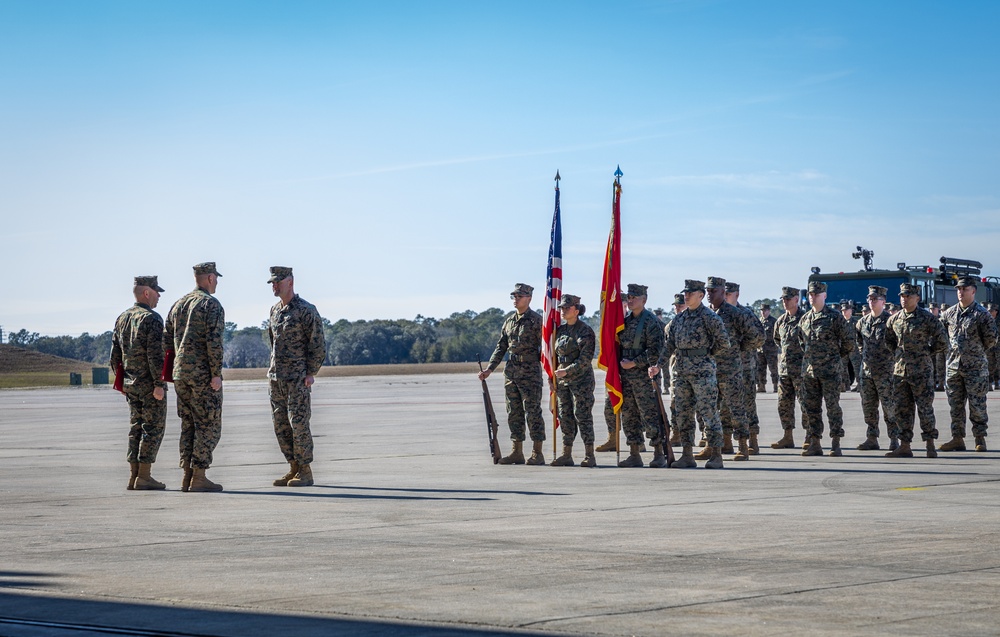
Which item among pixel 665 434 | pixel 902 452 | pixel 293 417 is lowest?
pixel 902 452

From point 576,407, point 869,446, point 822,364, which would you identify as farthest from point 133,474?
point 869,446

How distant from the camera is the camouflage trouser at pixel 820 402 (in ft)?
52.2

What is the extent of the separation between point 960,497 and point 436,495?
14.2 feet

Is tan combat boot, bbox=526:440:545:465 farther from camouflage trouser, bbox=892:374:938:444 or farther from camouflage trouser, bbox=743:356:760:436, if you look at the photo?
camouflage trouser, bbox=892:374:938:444

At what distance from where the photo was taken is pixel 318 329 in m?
13.2

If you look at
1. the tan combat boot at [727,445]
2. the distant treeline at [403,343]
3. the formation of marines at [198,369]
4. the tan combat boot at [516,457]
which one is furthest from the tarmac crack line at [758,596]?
the distant treeline at [403,343]

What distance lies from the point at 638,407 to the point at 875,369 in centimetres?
351

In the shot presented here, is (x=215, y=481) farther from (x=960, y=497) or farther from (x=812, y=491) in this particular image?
(x=960, y=497)

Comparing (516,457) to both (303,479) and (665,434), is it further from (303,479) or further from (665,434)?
(303,479)

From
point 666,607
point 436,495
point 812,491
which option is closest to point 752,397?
point 812,491

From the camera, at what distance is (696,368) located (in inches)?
580

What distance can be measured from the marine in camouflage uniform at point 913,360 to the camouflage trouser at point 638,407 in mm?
3053

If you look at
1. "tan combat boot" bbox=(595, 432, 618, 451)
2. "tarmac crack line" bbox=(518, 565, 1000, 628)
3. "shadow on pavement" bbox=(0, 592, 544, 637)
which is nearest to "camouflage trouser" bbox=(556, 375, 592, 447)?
"tan combat boot" bbox=(595, 432, 618, 451)

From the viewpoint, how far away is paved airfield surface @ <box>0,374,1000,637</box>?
611cm
